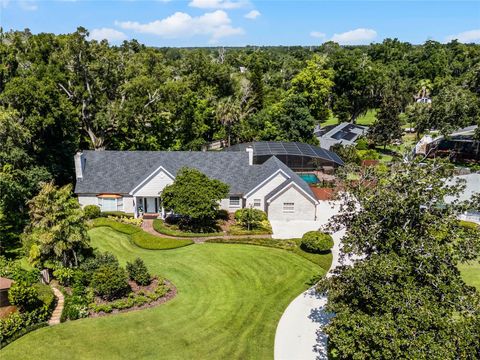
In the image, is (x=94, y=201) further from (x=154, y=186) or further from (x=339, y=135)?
(x=339, y=135)

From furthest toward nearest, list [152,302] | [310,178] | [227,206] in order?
1. [310,178]
2. [227,206]
3. [152,302]

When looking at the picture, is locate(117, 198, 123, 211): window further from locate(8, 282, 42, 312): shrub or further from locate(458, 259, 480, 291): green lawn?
locate(458, 259, 480, 291): green lawn

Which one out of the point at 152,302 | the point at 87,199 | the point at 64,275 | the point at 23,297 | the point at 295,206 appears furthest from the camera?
the point at 87,199

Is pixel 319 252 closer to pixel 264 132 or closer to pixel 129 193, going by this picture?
pixel 129 193

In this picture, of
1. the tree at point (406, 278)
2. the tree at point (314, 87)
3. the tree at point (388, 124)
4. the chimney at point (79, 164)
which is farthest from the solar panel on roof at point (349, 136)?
the tree at point (406, 278)

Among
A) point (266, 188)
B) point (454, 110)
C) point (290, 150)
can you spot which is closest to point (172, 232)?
point (266, 188)

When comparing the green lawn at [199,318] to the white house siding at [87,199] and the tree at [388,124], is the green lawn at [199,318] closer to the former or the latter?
the white house siding at [87,199]

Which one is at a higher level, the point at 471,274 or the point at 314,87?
the point at 314,87
